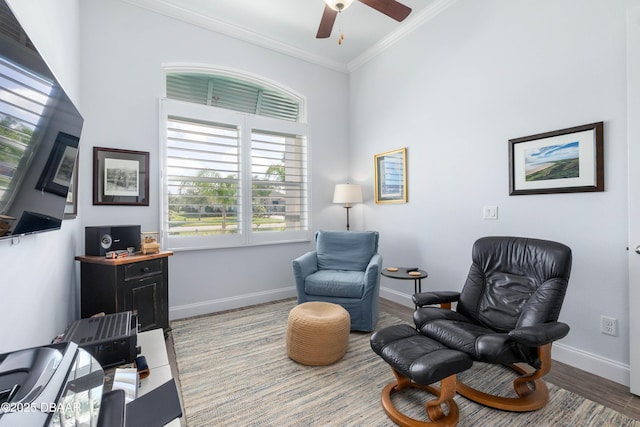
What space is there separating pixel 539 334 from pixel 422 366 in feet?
2.13

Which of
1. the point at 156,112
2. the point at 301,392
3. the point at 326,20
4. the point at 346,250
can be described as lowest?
the point at 301,392

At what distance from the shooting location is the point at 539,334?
4.94ft

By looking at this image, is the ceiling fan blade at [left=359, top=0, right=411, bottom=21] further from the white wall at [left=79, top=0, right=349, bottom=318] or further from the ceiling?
the white wall at [left=79, top=0, right=349, bottom=318]

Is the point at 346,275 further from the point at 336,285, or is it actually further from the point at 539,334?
the point at 539,334

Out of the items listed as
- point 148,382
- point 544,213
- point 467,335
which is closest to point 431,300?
point 467,335

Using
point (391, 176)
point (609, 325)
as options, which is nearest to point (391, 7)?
point (391, 176)

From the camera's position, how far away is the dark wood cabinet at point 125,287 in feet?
7.43

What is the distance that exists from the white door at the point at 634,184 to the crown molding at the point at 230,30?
3112mm


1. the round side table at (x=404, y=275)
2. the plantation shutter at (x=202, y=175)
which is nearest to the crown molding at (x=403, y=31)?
the plantation shutter at (x=202, y=175)

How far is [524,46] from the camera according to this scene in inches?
94.1

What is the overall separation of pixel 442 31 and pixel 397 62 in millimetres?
634

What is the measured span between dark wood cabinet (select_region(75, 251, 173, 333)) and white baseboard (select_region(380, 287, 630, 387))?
3.30m

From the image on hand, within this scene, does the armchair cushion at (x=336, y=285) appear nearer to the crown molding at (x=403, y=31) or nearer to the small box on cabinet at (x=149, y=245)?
the small box on cabinet at (x=149, y=245)

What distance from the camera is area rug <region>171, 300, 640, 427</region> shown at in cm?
163
